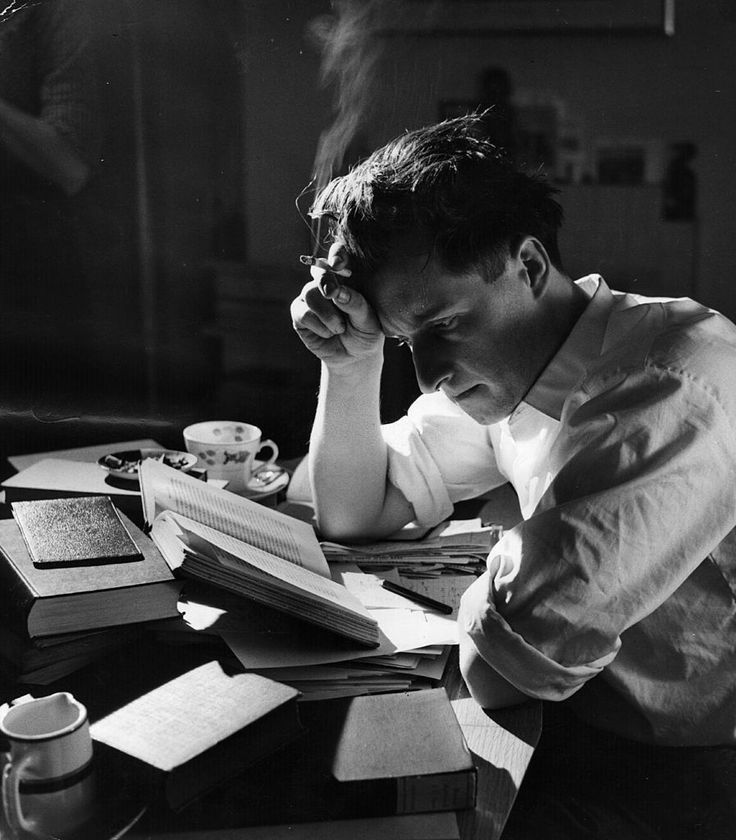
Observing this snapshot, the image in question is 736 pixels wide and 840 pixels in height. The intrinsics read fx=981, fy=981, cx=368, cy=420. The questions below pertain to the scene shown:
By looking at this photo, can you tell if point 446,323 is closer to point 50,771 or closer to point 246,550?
point 246,550

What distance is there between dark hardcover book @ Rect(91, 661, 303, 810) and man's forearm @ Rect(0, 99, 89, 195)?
132cm

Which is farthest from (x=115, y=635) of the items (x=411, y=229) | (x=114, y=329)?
(x=114, y=329)

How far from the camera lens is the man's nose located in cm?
125

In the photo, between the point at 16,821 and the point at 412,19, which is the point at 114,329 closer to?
the point at 412,19

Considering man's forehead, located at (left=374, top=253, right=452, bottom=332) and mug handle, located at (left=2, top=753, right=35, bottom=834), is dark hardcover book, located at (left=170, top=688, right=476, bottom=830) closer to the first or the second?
mug handle, located at (left=2, top=753, right=35, bottom=834)

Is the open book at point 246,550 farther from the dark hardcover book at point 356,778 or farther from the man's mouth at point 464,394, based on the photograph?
the man's mouth at point 464,394

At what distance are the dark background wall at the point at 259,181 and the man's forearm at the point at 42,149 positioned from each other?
0.05 metres

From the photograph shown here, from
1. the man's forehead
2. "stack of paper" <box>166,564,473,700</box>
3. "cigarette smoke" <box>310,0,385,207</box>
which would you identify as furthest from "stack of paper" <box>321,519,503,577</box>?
"cigarette smoke" <box>310,0,385,207</box>

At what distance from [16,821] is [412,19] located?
1.71 metres

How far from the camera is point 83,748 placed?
2.95ft

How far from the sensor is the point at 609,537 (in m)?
0.97

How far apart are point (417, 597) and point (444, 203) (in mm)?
502

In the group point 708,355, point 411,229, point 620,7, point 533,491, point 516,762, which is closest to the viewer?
point 516,762

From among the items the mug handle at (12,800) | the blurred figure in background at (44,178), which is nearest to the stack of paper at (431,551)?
the mug handle at (12,800)
